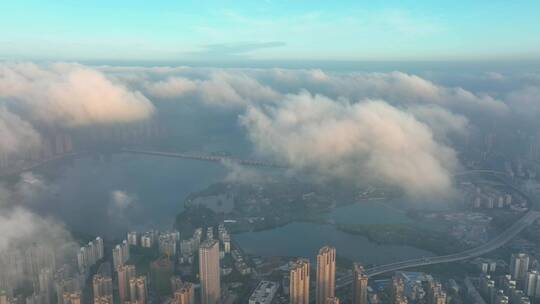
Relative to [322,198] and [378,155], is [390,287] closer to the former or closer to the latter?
[322,198]

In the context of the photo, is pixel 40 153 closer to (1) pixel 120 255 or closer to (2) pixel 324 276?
(1) pixel 120 255

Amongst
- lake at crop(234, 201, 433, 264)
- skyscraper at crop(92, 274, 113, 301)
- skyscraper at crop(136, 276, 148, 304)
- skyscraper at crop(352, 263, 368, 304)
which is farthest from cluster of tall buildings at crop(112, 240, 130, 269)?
skyscraper at crop(352, 263, 368, 304)

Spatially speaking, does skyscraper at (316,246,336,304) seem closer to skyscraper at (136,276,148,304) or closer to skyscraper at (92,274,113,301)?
skyscraper at (136,276,148,304)

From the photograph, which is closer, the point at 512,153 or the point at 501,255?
the point at 501,255

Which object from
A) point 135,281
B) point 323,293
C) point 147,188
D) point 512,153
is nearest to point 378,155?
point 512,153

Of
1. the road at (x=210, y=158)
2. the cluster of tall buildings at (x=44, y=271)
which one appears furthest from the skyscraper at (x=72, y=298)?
the road at (x=210, y=158)

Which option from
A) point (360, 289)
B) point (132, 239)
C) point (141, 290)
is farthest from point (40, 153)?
point (360, 289)
